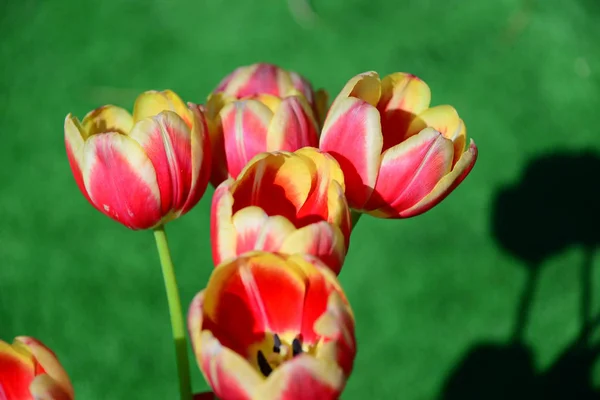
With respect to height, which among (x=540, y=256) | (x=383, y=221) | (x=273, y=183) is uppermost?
(x=273, y=183)

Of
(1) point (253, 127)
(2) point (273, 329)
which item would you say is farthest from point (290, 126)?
(2) point (273, 329)

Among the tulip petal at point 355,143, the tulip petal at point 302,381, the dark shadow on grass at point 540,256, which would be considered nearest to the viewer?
the tulip petal at point 302,381

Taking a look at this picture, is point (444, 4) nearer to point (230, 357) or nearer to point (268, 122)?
point (268, 122)

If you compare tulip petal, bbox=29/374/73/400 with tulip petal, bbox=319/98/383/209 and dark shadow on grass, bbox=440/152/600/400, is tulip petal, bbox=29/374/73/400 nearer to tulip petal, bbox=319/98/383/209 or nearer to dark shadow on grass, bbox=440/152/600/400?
tulip petal, bbox=319/98/383/209

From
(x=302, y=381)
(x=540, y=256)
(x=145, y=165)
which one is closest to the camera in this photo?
(x=302, y=381)

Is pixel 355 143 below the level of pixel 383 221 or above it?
above

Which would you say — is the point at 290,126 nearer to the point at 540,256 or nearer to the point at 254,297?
the point at 254,297

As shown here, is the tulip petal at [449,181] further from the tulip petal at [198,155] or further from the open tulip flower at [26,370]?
the open tulip flower at [26,370]

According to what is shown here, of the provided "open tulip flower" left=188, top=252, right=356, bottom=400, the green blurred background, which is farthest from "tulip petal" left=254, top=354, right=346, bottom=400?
the green blurred background

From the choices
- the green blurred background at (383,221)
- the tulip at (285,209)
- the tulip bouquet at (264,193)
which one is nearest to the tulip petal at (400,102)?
A: the tulip bouquet at (264,193)
